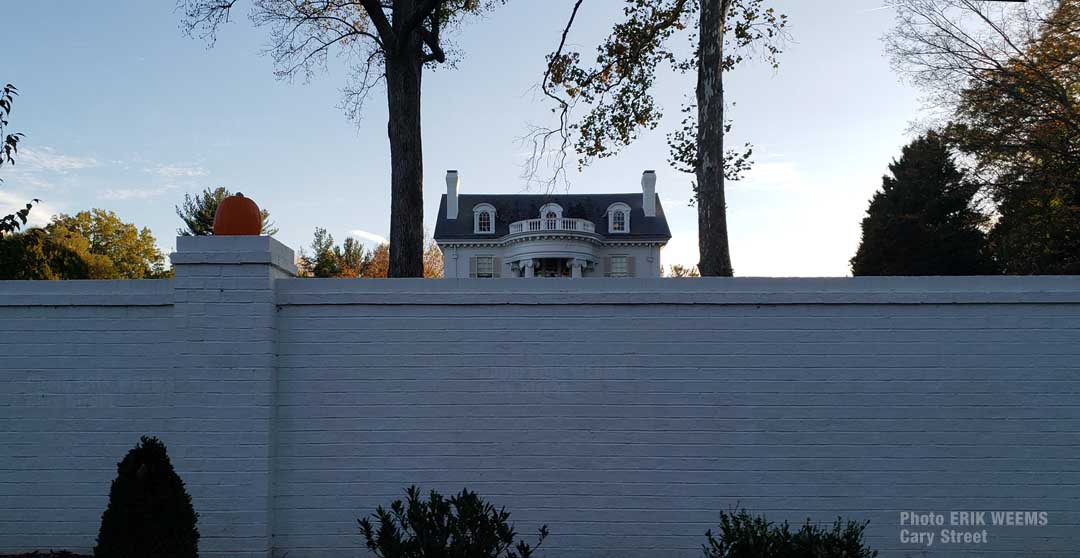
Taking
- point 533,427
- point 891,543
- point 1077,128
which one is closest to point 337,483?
point 533,427

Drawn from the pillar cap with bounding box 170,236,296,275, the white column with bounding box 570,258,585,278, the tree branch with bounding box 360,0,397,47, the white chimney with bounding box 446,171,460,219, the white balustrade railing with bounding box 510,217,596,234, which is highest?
the white chimney with bounding box 446,171,460,219

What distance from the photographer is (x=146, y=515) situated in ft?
14.4

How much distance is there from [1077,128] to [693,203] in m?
13.5

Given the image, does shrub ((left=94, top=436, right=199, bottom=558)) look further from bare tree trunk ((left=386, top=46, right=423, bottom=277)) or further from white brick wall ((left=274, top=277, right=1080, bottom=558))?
bare tree trunk ((left=386, top=46, right=423, bottom=277))

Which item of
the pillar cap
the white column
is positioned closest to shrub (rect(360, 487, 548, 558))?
the pillar cap

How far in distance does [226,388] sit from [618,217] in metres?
40.7

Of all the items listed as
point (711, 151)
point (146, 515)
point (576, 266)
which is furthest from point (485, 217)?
point (146, 515)

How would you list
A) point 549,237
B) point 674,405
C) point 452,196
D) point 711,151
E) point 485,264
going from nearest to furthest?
point 674,405, point 711,151, point 549,237, point 485,264, point 452,196

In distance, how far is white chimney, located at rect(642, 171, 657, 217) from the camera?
4506 cm

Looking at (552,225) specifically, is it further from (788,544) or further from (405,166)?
(788,544)

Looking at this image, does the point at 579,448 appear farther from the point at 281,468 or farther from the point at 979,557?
the point at 979,557

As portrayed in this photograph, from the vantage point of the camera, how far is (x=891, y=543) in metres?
5.54

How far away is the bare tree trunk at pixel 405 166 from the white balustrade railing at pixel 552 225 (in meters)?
30.9

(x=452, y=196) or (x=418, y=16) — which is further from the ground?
(x=452, y=196)
